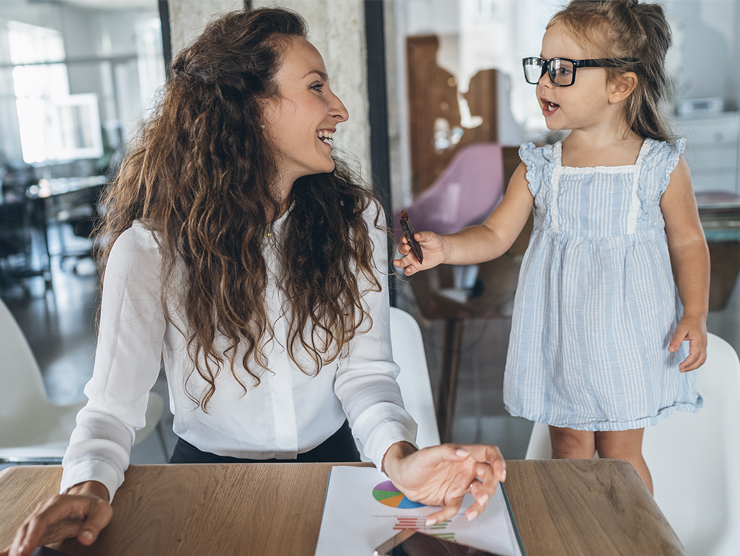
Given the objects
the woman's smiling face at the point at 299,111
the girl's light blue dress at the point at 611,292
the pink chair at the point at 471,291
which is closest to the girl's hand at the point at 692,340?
the girl's light blue dress at the point at 611,292

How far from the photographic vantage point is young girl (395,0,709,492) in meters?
1.38

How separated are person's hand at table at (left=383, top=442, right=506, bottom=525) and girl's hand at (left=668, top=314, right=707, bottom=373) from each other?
25.8 inches

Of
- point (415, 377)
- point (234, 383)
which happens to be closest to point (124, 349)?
point (234, 383)

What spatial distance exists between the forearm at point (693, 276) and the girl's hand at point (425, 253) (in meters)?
0.54

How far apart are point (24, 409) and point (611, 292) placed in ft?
5.99

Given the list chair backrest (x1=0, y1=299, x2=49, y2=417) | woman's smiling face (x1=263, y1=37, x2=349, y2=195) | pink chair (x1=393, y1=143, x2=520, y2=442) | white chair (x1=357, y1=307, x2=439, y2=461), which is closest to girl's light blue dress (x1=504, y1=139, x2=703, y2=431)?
white chair (x1=357, y1=307, x2=439, y2=461)

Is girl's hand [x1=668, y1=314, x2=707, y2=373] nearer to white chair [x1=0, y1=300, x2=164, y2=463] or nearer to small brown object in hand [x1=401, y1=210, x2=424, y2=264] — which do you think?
small brown object in hand [x1=401, y1=210, x2=424, y2=264]

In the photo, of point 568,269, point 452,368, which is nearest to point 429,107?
point 452,368

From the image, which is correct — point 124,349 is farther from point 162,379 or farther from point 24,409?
point 162,379

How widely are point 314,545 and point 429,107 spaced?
3.58m

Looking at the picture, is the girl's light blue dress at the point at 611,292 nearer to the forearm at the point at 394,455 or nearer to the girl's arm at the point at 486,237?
the girl's arm at the point at 486,237

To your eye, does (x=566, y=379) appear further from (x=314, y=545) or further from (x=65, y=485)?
(x=65, y=485)

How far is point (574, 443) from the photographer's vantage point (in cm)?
155

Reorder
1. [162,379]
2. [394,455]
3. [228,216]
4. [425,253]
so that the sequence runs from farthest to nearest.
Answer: [162,379], [425,253], [228,216], [394,455]
